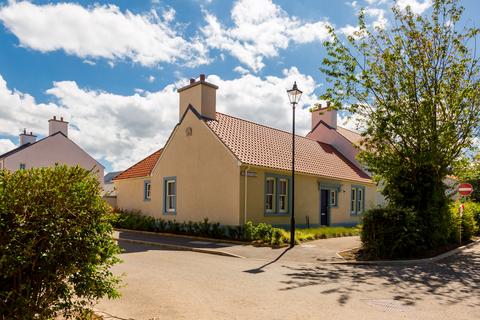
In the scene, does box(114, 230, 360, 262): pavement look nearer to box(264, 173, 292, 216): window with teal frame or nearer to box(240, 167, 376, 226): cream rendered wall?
box(240, 167, 376, 226): cream rendered wall

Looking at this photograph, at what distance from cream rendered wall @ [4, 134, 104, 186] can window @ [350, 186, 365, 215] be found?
22.7 metres

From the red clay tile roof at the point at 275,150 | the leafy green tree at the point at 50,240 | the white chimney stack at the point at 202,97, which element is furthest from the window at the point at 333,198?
the leafy green tree at the point at 50,240

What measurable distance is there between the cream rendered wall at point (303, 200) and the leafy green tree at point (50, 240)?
11.3m

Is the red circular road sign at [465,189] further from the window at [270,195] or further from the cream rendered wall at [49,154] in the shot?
the cream rendered wall at [49,154]

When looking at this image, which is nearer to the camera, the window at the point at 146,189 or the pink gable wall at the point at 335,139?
the window at the point at 146,189

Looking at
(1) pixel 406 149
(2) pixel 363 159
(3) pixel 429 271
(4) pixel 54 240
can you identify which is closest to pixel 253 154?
(2) pixel 363 159

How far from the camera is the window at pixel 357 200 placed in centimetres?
2504

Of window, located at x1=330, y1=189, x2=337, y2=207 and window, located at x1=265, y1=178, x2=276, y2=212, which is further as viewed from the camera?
window, located at x1=330, y1=189, x2=337, y2=207

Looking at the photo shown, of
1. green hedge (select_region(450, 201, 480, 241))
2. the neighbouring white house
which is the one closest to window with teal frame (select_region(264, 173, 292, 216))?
green hedge (select_region(450, 201, 480, 241))

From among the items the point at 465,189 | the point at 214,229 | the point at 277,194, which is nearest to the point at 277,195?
the point at 277,194

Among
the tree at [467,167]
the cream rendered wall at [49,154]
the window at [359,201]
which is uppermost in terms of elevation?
the cream rendered wall at [49,154]

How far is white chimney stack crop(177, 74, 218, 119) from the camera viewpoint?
19656 millimetres

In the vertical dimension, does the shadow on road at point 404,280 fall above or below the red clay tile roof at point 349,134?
below

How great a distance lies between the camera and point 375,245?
1244cm
